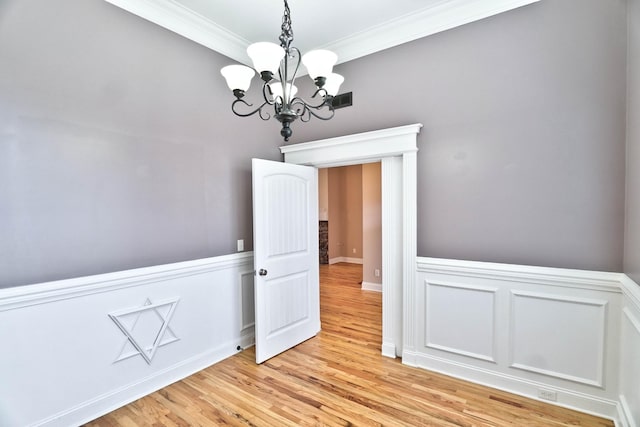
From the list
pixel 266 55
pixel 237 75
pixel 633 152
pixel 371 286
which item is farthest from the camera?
pixel 371 286

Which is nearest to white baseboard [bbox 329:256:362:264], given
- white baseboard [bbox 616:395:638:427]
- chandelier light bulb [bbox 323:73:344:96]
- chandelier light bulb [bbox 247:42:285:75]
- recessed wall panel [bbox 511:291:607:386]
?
recessed wall panel [bbox 511:291:607:386]

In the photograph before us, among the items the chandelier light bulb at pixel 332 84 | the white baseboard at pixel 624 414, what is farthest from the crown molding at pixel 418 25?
the white baseboard at pixel 624 414

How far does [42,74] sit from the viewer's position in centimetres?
191

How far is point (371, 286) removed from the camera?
5301mm

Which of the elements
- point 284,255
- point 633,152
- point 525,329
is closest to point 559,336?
point 525,329

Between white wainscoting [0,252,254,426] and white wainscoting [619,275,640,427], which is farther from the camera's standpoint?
white wainscoting [0,252,254,426]

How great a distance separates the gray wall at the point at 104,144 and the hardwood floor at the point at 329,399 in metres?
1.11

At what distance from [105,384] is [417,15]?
3932 millimetres

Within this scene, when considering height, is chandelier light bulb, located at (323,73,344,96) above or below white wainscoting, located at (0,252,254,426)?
above

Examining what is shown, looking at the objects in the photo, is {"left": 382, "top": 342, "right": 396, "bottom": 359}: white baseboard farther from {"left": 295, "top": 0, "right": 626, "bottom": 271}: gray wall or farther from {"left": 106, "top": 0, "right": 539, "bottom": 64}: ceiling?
{"left": 106, "top": 0, "right": 539, "bottom": 64}: ceiling

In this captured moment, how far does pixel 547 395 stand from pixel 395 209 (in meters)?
1.84

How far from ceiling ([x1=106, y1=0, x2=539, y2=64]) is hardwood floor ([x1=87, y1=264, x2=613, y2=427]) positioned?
121 inches

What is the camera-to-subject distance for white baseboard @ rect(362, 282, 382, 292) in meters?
5.23

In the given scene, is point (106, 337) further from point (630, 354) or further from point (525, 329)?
point (630, 354)
